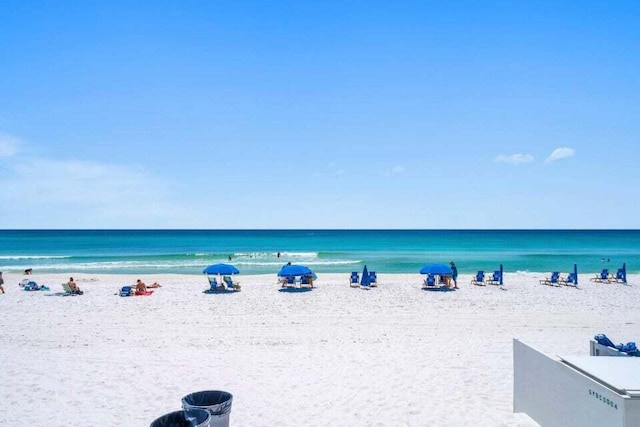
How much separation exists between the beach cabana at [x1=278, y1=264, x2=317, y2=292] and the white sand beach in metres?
1.06

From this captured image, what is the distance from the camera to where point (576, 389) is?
4.23m

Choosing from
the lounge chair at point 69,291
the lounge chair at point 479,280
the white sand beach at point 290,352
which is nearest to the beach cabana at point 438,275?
the white sand beach at point 290,352

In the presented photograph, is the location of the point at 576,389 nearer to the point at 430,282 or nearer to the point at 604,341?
the point at 604,341

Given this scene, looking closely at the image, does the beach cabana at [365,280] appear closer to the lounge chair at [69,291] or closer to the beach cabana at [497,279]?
the beach cabana at [497,279]

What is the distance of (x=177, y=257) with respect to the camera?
149 feet

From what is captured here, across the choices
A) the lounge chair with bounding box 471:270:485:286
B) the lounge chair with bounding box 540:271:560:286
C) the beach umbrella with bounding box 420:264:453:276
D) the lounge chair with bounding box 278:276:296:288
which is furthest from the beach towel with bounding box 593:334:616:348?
the lounge chair with bounding box 540:271:560:286

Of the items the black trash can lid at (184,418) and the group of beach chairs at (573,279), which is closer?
the black trash can lid at (184,418)

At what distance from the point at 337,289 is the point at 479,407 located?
12.7m

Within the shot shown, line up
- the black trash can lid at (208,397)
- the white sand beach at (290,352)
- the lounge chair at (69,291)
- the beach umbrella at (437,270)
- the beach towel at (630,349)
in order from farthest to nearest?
the beach umbrella at (437,270)
the lounge chair at (69,291)
the white sand beach at (290,352)
the beach towel at (630,349)
the black trash can lid at (208,397)

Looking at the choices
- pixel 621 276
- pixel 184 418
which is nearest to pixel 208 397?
pixel 184 418

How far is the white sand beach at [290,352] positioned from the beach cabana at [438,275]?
1.66 m

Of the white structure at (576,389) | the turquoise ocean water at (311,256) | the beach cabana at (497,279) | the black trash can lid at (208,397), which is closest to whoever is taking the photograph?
the white structure at (576,389)

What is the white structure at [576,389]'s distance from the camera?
3578mm

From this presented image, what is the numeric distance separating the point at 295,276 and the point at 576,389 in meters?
15.2
